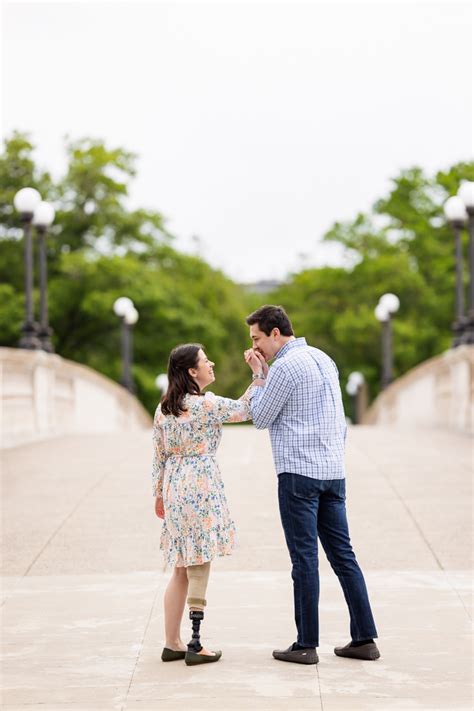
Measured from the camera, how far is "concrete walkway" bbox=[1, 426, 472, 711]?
5066 millimetres

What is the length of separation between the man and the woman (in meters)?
0.16

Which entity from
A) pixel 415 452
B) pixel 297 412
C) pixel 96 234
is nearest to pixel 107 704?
pixel 297 412

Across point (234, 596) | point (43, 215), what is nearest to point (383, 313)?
point (43, 215)

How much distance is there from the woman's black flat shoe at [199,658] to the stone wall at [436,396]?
39.9 ft

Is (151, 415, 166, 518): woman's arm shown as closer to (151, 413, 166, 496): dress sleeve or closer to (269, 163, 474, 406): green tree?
(151, 413, 166, 496): dress sleeve

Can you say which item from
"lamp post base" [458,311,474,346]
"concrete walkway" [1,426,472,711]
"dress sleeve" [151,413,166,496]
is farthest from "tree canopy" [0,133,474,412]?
"dress sleeve" [151,413,166,496]

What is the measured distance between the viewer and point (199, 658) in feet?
18.0

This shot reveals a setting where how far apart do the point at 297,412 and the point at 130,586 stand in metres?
2.49

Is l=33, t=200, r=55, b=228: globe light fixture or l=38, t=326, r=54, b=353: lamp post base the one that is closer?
l=33, t=200, r=55, b=228: globe light fixture

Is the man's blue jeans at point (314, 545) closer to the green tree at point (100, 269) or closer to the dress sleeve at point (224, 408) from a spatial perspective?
the dress sleeve at point (224, 408)

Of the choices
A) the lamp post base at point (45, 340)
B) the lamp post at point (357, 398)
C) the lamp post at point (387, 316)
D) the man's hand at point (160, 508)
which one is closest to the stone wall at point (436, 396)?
the lamp post at point (387, 316)

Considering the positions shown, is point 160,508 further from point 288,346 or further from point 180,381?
point 288,346

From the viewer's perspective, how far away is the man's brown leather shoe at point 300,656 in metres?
5.45

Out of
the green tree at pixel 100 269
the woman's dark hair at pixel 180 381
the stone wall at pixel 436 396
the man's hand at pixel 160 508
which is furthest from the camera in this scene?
the green tree at pixel 100 269
